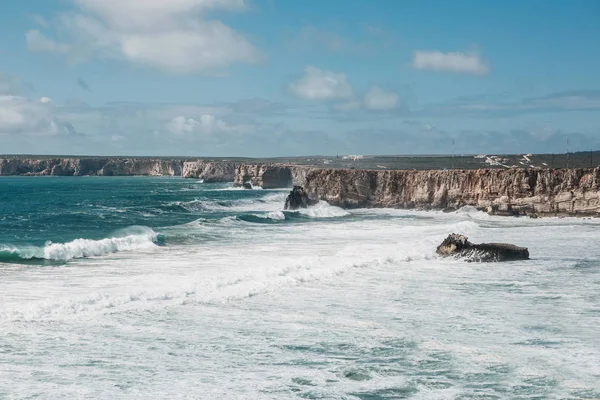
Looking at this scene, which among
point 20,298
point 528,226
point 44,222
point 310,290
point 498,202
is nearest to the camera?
point 20,298

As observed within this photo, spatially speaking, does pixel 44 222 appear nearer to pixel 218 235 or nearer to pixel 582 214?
pixel 218 235

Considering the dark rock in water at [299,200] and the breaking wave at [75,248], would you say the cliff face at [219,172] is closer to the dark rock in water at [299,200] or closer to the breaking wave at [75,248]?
the dark rock in water at [299,200]

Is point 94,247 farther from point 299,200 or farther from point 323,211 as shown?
point 299,200

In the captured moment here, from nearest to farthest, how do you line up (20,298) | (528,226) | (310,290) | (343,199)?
(20,298)
(310,290)
(528,226)
(343,199)

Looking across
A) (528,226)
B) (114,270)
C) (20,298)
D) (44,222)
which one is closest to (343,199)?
(528,226)

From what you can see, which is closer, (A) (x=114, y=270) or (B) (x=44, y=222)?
(A) (x=114, y=270)
